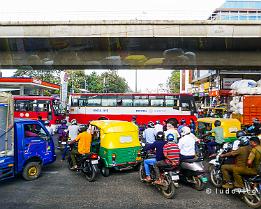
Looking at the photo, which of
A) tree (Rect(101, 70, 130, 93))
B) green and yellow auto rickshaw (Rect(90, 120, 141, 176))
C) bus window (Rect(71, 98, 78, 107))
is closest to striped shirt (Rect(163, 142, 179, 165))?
green and yellow auto rickshaw (Rect(90, 120, 141, 176))

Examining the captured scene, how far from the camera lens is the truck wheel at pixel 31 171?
27.4 feet

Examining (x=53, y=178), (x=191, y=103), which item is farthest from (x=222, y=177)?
(x=191, y=103)

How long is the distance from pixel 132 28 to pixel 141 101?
6316 mm

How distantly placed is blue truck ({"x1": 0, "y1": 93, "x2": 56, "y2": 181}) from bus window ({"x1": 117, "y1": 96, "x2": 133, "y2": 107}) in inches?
540

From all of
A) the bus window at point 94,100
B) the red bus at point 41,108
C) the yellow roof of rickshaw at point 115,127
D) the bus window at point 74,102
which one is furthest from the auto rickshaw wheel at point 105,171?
the bus window at point 74,102

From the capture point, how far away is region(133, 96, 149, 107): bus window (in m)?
22.5

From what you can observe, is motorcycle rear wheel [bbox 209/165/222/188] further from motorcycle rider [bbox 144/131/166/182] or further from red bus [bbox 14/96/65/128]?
red bus [bbox 14/96/65/128]

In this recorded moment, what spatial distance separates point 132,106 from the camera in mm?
22656

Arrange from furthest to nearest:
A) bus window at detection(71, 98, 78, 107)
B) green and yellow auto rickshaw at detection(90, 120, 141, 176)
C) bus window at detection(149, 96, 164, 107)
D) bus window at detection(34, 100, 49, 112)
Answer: bus window at detection(71, 98, 78, 107), bus window at detection(149, 96, 164, 107), bus window at detection(34, 100, 49, 112), green and yellow auto rickshaw at detection(90, 120, 141, 176)

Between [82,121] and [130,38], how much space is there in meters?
8.03

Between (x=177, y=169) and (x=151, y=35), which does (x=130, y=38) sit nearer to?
(x=151, y=35)

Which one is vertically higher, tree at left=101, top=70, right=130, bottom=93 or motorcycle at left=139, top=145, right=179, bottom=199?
tree at left=101, top=70, right=130, bottom=93

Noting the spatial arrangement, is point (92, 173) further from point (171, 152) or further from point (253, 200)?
point (253, 200)

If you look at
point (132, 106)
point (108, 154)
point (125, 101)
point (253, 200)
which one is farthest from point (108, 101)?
point (253, 200)
